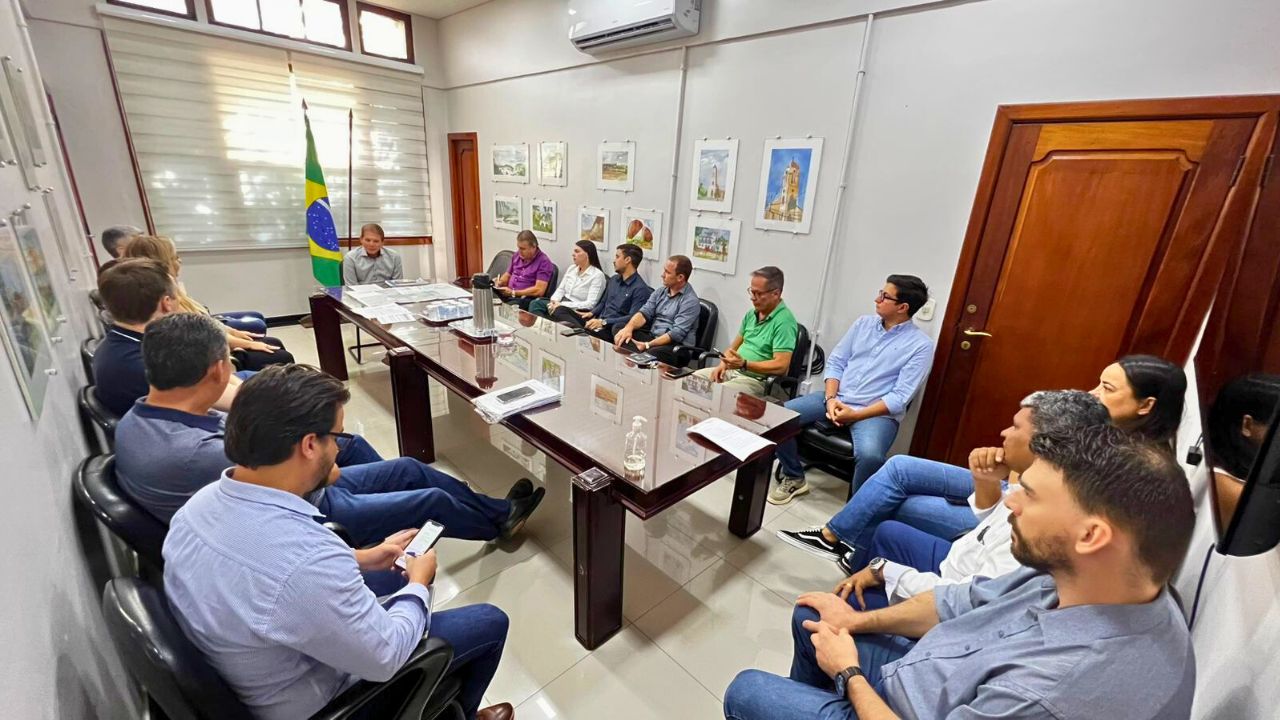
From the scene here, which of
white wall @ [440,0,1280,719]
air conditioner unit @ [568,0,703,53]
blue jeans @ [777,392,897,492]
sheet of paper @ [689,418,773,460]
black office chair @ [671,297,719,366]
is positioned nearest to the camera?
white wall @ [440,0,1280,719]

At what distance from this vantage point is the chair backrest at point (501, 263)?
16.5ft

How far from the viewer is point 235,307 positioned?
15.9ft

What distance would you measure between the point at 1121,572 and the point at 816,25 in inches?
118

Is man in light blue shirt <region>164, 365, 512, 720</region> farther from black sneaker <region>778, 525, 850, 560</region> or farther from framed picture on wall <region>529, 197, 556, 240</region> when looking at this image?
framed picture on wall <region>529, 197, 556, 240</region>

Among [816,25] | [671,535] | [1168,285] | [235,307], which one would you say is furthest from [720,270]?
[235,307]

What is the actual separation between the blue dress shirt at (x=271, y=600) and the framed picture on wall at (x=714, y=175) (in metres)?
3.07

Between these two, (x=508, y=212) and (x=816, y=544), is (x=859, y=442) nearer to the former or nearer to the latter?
(x=816, y=544)

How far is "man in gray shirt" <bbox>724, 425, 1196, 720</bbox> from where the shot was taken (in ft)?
2.45

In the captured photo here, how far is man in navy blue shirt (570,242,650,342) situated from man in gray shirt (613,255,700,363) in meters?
0.28

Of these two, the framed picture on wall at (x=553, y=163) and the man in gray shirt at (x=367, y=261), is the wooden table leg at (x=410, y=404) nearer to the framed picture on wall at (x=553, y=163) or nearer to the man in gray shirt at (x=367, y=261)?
the man in gray shirt at (x=367, y=261)

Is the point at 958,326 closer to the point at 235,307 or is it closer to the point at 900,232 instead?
the point at 900,232

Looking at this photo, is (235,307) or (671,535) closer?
(671,535)

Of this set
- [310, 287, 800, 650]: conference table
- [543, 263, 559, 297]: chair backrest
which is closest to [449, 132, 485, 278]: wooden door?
[543, 263, 559, 297]: chair backrest

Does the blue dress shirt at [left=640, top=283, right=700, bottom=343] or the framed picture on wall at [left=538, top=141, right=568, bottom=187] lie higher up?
the framed picture on wall at [left=538, top=141, right=568, bottom=187]
